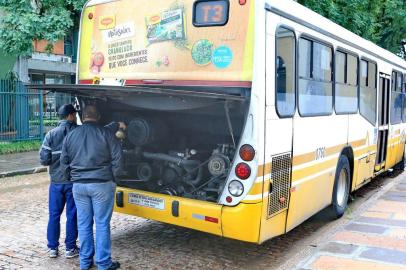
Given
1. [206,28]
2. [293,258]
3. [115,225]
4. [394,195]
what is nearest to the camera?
[206,28]

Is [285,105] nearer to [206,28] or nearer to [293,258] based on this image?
[206,28]

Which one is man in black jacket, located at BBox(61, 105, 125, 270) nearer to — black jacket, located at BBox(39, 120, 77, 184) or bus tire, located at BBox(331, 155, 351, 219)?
black jacket, located at BBox(39, 120, 77, 184)

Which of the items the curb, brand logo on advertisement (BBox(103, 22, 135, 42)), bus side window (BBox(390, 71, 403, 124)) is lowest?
the curb

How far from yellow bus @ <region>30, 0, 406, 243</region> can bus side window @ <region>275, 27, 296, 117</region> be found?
11 millimetres

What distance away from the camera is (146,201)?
5547 millimetres

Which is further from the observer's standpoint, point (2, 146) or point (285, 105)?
point (2, 146)

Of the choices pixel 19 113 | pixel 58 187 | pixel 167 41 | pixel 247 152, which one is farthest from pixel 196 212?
pixel 19 113

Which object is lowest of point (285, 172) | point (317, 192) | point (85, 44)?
point (317, 192)

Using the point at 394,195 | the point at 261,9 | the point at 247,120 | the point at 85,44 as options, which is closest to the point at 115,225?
the point at 85,44

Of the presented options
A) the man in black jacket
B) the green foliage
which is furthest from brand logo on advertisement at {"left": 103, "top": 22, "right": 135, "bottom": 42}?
the green foliage

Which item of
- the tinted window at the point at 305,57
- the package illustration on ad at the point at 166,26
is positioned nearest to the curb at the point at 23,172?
the package illustration on ad at the point at 166,26

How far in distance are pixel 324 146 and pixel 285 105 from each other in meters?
1.41

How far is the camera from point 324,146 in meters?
6.43

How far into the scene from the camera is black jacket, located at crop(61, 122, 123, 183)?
4848mm
